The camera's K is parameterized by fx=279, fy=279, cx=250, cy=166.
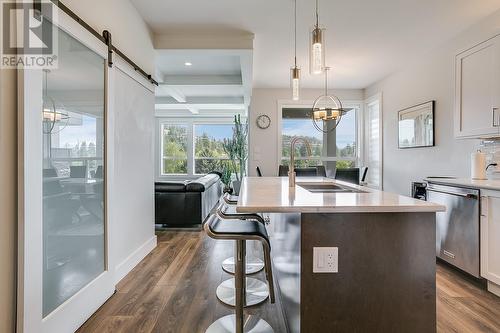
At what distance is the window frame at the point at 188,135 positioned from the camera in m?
8.37

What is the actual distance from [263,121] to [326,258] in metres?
4.80

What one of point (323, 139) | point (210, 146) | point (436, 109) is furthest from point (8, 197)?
point (210, 146)

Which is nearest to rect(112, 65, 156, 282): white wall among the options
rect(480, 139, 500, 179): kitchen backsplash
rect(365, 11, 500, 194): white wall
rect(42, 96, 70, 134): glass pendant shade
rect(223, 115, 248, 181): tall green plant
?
rect(42, 96, 70, 134): glass pendant shade

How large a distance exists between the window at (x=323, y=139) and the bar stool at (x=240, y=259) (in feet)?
14.7

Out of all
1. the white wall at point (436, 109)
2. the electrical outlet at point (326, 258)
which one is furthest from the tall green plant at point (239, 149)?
the electrical outlet at point (326, 258)

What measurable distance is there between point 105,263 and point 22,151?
1160mm

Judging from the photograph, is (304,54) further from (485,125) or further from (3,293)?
(3,293)

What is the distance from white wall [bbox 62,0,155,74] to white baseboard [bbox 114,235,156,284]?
1948 millimetres

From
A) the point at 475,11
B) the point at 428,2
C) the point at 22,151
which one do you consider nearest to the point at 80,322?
the point at 22,151

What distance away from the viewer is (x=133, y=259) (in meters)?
2.79

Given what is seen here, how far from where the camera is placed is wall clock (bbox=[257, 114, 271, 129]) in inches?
233

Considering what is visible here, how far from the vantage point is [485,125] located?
2729 millimetres

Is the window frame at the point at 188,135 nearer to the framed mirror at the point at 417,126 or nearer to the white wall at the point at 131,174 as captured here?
the framed mirror at the point at 417,126

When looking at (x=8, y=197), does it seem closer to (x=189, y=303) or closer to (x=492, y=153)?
(x=189, y=303)
